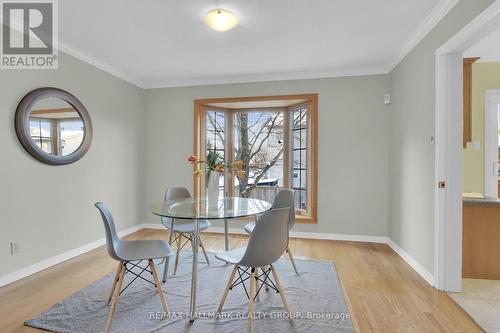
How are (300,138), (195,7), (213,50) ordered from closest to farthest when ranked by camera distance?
(195,7), (213,50), (300,138)

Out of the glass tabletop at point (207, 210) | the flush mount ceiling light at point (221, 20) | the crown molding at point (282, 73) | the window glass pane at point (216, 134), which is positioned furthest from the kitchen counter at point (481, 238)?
the window glass pane at point (216, 134)

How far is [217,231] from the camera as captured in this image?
4.21m

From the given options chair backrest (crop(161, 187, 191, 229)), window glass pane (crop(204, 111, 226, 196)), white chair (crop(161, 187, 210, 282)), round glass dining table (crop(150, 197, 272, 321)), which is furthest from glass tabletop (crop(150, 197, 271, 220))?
window glass pane (crop(204, 111, 226, 196))

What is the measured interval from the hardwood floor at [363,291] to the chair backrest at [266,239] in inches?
31.7

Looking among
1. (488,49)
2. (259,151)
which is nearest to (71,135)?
(259,151)

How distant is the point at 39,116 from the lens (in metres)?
2.75

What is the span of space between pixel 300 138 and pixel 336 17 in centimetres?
200

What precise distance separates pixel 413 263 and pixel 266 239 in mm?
2051

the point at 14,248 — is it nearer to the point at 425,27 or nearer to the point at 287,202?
the point at 287,202

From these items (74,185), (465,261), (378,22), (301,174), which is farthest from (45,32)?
(465,261)

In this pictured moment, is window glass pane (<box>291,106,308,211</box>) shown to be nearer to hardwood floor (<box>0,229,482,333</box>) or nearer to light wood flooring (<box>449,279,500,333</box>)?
hardwood floor (<box>0,229,482,333</box>)

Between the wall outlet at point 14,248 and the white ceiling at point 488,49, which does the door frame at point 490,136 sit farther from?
the wall outlet at point 14,248

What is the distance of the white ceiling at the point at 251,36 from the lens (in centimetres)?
222

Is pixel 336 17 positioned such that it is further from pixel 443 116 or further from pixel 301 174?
pixel 301 174
